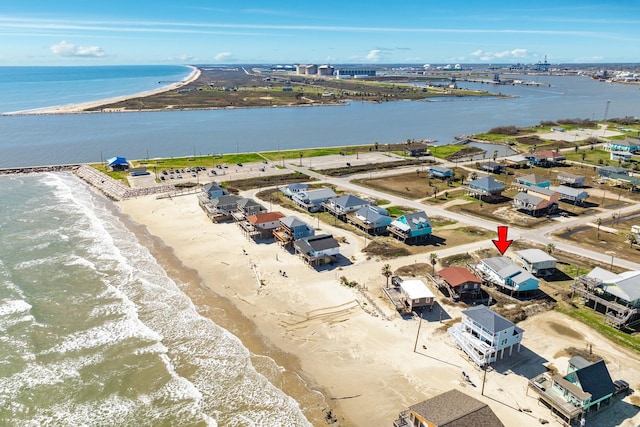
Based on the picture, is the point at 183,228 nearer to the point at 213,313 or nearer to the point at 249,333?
the point at 213,313

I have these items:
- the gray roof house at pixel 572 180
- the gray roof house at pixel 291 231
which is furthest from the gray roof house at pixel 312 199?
the gray roof house at pixel 572 180

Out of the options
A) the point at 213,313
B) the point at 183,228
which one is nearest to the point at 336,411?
the point at 213,313

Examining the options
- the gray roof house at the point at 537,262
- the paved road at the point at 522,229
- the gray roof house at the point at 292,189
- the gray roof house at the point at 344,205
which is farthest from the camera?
the gray roof house at the point at 292,189

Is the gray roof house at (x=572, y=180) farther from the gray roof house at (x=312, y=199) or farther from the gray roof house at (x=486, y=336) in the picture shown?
the gray roof house at (x=486, y=336)

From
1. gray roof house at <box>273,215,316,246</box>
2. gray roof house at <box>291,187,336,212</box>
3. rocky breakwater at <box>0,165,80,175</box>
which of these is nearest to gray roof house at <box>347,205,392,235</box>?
gray roof house at <box>273,215,316,246</box>

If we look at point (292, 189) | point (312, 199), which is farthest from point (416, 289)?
point (292, 189)

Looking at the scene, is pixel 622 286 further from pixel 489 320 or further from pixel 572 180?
pixel 572 180
